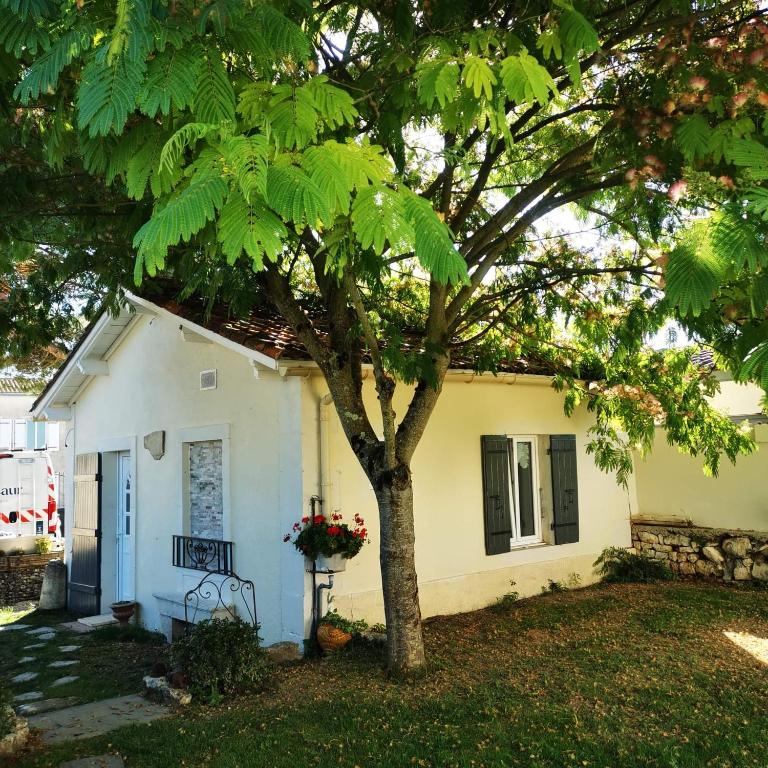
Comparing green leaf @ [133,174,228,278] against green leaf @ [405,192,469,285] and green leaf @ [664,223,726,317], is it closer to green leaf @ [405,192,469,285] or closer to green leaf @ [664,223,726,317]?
green leaf @ [405,192,469,285]

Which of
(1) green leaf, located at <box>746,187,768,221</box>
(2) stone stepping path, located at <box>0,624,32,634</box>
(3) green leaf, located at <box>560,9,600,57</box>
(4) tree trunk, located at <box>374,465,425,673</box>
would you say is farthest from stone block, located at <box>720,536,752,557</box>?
(2) stone stepping path, located at <box>0,624,32,634</box>

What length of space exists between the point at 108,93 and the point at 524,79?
6.90 feet

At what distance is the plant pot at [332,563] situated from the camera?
7133 mm

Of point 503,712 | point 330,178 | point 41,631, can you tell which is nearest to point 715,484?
point 503,712

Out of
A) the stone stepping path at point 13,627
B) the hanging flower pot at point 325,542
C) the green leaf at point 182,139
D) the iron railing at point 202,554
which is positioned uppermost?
the green leaf at point 182,139

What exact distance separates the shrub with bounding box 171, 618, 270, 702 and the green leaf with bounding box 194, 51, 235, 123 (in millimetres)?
4631

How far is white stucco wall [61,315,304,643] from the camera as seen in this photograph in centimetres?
757

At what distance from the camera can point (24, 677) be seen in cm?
761

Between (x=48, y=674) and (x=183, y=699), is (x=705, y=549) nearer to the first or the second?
(x=183, y=699)

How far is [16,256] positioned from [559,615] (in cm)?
713

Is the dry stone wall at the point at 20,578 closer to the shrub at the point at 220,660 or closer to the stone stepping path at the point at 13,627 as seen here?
the stone stepping path at the point at 13,627

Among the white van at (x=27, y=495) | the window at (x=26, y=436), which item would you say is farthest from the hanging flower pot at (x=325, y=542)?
the window at (x=26, y=436)

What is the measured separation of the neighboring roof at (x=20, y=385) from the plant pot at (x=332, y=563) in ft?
40.8

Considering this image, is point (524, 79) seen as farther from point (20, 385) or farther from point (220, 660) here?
point (20, 385)
